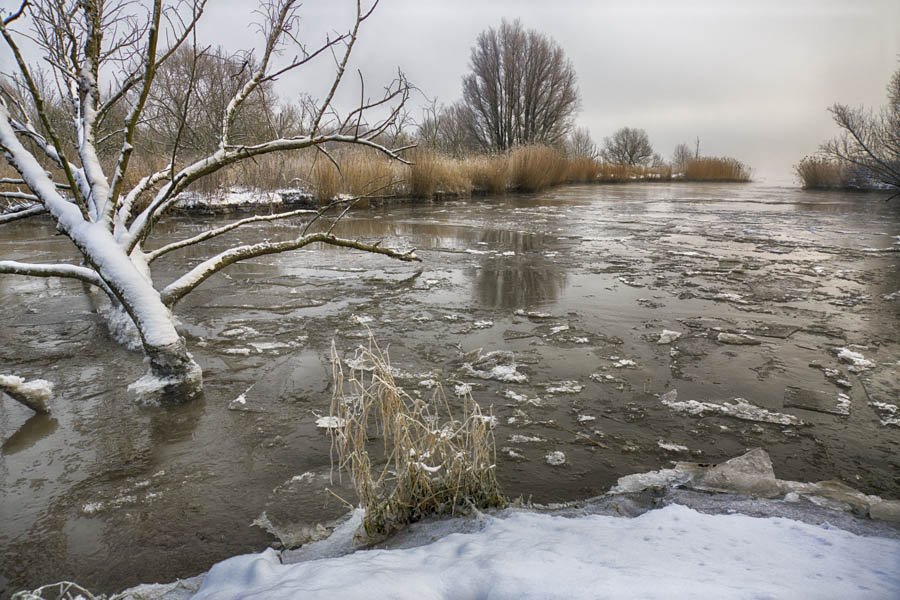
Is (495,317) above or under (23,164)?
under

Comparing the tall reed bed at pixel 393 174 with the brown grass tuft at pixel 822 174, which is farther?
the brown grass tuft at pixel 822 174

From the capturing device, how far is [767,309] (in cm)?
472

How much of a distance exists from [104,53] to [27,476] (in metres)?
3.26

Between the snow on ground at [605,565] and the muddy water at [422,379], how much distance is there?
1.60 feet

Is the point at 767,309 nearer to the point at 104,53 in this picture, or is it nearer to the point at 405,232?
the point at 104,53

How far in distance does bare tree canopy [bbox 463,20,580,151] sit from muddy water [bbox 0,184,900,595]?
27.2 metres

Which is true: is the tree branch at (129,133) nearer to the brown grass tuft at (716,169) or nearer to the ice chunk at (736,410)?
the ice chunk at (736,410)

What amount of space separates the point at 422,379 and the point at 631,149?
4727cm

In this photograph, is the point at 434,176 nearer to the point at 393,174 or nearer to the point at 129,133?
the point at 393,174

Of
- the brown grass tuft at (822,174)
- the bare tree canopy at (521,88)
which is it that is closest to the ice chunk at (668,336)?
the brown grass tuft at (822,174)

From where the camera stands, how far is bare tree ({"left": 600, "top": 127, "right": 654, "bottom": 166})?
4584 centimetres

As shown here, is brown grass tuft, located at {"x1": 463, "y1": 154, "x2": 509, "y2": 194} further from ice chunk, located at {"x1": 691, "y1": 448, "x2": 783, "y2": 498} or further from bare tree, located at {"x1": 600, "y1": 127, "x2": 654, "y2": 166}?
bare tree, located at {"x1": 600, "y1": 127, "x2": 654, "y2": 166}

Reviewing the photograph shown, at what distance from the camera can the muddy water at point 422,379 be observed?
219 cm

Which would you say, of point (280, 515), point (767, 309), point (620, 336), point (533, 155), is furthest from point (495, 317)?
point (533, 155)
